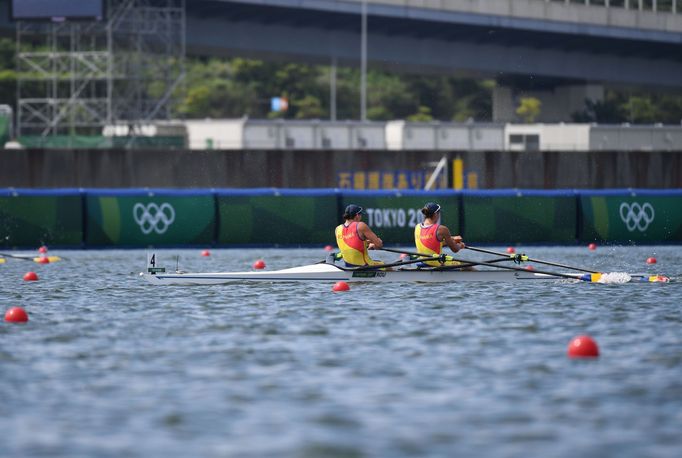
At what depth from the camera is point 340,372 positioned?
46.8 feet

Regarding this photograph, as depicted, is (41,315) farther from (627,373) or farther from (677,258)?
(677,258)

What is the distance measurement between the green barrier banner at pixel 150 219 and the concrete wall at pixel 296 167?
42.4 feet

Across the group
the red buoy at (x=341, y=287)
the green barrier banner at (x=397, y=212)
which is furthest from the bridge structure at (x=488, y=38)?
the red buoy at (x=341, y=287)

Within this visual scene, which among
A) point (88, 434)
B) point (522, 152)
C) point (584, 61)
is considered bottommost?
point (88, 434)

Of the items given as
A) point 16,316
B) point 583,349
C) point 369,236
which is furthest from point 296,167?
point 583,349

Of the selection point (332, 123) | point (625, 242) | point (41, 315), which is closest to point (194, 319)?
point (41, 315)

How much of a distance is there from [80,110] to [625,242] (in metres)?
60.1

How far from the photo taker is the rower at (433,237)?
2388 cm

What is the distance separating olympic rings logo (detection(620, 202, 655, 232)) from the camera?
38.4 meters

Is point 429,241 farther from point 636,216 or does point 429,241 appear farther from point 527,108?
point 527,108

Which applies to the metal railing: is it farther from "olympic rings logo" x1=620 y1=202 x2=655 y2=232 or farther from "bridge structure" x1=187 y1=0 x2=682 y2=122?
"olympic rings logo" x1=620 y1=202 x2=655 y2=232

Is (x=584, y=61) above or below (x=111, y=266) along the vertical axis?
above

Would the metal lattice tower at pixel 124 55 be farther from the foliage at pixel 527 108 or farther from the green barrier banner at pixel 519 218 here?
the foliage at pixel 527 108

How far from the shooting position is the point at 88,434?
1116 centimetres
